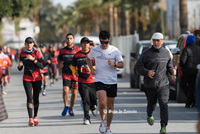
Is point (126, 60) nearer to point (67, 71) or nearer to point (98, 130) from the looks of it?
point (67, 71)

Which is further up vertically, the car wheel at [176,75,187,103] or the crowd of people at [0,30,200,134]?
the crowd of people at [0,30,200,134]

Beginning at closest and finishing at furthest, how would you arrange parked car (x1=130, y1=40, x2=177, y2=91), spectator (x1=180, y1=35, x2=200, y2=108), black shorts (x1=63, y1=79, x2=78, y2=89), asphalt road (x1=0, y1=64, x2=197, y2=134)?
asphalt road (x1=0, y1=64, x2=197, y2=134), black shorts (x1=63, y1=79, x2=78, y2=89), spectator (x1=180, y1=35, x2=200, y2=108), parked car (x1=130, y1=40, x2=177, y2=91)

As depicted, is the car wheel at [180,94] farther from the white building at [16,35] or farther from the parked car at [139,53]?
the white building at [16,35]

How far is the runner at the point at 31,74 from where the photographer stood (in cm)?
979

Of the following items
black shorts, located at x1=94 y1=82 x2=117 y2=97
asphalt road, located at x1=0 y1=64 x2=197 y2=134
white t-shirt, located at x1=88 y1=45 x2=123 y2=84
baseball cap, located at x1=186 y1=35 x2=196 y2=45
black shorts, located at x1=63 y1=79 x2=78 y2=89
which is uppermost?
baseball cap, located at x1=186 y1=35 x2=196 y2=45

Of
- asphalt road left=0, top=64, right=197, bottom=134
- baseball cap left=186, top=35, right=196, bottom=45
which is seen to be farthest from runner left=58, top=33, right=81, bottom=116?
baseball cap left=186, top=35, right=196, bottom=45

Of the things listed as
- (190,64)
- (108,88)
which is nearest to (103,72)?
(108,88)

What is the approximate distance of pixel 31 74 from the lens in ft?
32.3

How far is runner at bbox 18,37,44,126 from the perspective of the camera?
32.1 ft

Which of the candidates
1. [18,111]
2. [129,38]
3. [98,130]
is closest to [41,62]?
[98,130]

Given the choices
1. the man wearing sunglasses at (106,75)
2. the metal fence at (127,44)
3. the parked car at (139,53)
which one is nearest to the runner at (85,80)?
the man wearing sunglasses at (106,75)

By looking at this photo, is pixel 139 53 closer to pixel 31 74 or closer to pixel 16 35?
pixel 31 74

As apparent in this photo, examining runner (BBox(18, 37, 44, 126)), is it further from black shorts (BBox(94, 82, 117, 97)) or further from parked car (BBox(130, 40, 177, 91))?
parked car (BBox(130, 40, 177, 91))

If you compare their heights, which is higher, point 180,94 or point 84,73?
point 84,73
